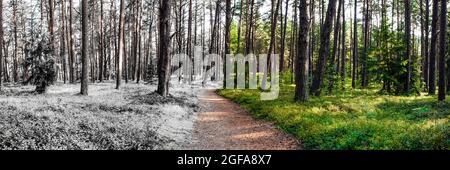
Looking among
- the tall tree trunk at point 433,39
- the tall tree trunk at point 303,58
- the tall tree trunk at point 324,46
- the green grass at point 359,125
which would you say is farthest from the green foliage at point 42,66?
the tall tree trunk at point 433,39

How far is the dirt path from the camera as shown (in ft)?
33.0

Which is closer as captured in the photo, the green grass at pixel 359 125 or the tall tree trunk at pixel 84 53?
the green grass at pixel 359 125

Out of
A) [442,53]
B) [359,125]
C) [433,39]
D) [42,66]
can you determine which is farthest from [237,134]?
[433,39]

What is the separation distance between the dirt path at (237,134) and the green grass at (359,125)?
0.47m

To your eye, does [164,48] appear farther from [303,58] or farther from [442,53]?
[442,53]

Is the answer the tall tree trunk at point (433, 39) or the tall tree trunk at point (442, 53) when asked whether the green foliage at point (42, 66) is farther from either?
the tall tree trunk at point (433, 39)

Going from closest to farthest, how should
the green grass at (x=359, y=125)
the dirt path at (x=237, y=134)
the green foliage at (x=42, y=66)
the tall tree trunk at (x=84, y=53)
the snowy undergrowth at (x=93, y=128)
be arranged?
the snowy undergrowth at (x=93, y=128) < the green grass at (x=359, y=125) < the dirt path at (x=237, y=134) < the tall tree trunk at (x=84, y=53) < the green foliage at (x=42, y=66)

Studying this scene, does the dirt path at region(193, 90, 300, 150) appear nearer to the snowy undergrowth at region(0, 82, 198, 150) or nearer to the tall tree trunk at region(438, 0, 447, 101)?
the snowy undergrowth at region(0, 82, 198, 150)

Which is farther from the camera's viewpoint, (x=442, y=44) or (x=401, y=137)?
(x=442, y=44)

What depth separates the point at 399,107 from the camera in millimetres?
16188

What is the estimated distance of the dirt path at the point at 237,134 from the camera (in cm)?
1007
